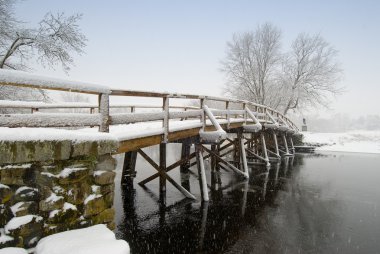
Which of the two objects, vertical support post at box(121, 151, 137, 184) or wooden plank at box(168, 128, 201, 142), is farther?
vertical support post at box(121, 151, 137, 184)

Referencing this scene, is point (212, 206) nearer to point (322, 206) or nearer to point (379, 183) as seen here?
point (322, 206)

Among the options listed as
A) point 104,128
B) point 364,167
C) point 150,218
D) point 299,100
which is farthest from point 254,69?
point 104,128

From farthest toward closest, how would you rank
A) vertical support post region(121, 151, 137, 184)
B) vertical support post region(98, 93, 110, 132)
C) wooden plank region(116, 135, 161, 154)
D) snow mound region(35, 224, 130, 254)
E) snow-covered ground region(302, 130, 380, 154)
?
snow-covered ground region(302, 130, 380, 154) < vertical support post region(121, 151, 137, 184) < wooden plank region(116, 135, 161, 154) < vertical support post region(98, 93, 110, 132) < snow mound region(35, 224, 130, 254)

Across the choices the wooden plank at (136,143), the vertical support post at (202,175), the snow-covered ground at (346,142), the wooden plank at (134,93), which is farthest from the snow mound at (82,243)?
the snow-covered ground at (346,142)

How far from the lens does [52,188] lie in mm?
2992

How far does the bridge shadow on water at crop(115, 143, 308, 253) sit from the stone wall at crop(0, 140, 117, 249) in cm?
250

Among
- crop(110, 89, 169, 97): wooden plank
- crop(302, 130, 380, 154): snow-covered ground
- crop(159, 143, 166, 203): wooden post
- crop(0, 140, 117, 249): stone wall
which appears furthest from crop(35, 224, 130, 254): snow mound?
crop(302, 130, 380, 154): snow-covered ground

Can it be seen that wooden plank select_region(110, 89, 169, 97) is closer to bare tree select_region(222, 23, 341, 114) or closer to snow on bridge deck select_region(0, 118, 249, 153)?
snow on bridge deck select_region(0, 118, 249, 153)

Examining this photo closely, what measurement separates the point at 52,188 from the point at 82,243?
0.72 m

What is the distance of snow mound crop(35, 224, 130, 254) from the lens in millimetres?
2510

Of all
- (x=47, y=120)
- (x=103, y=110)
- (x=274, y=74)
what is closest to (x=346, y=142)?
(x=274, y=74)

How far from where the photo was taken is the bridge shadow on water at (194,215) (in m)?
5.70

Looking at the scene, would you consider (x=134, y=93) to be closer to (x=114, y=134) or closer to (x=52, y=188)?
(x=114, y=134)

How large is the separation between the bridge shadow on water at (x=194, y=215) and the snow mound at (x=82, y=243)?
106 inches
